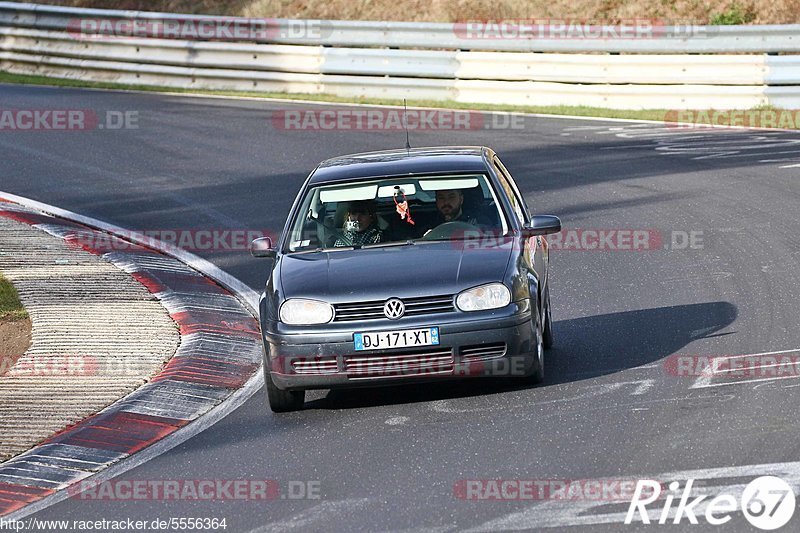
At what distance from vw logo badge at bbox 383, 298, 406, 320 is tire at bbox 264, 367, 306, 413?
888 millimetres

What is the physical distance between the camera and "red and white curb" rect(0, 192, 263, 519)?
8.19 m

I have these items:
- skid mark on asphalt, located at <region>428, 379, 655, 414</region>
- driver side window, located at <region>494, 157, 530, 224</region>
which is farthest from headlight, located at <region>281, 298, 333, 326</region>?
driver side window, located at <region>494, 157, 530, 224</region>

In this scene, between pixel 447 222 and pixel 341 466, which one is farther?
Answer: pixel 447 222

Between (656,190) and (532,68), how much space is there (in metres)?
7.65

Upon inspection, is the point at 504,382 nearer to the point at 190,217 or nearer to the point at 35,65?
the point at 190,217

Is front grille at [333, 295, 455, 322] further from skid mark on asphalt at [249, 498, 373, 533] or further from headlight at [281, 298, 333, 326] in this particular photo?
skid mark on asphalt at [249, 498, 373, 533]

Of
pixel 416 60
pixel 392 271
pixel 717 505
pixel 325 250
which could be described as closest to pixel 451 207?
pixel 325 250

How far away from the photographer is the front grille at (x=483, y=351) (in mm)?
8750

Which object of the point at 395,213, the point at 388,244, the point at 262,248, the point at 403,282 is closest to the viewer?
the point at 403,282

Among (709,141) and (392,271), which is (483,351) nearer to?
(392,271)

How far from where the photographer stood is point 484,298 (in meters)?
8.88

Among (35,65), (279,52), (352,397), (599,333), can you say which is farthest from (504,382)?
(35,65)

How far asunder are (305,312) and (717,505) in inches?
129

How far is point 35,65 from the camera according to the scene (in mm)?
30234
